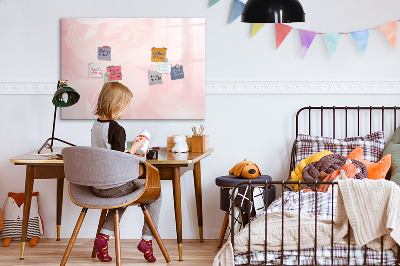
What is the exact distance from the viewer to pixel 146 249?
142 inches

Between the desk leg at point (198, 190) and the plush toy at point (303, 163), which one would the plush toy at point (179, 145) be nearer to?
the desk leg at point (198, 190)

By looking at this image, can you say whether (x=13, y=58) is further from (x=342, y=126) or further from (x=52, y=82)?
(x=342, y=126)

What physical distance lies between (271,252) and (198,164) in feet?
4.11

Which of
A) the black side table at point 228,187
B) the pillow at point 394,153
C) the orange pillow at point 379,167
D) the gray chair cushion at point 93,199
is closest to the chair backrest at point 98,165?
the gray chair cushion at point 93,199

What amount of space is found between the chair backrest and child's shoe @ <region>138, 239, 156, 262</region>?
500 millimetres

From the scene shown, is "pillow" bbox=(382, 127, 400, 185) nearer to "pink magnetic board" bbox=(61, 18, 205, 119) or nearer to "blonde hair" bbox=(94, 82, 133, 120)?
"pink magnetic board" bbox=(61, 18, 205, 119)

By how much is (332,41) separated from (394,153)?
0.89 m

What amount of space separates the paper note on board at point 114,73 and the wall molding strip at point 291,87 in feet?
1.32

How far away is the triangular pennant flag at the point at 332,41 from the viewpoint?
4273mm

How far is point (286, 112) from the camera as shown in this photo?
→ 4355mm

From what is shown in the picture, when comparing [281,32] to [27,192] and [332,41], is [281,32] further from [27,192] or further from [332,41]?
[27,192]

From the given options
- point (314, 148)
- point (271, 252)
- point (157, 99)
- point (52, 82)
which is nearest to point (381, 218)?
point (271, 252)

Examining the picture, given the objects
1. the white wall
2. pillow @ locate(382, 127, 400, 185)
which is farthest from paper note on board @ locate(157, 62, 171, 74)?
pillow @ locate(382, 127, 400, 185)

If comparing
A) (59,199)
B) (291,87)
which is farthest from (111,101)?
(291,87)
